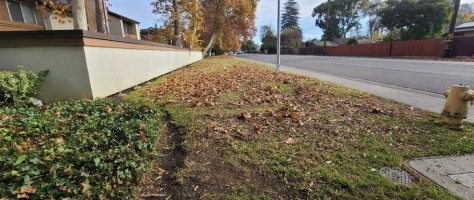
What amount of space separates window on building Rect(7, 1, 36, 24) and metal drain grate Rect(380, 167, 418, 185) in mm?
20884

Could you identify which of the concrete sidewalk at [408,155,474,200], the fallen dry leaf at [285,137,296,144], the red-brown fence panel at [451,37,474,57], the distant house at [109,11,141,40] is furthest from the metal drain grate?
the distant house at [109,11,141,40]

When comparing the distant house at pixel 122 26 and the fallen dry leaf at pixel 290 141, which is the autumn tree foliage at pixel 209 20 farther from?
the fallen dry leaf at pixel 290 141

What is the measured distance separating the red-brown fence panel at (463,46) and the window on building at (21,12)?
115ft

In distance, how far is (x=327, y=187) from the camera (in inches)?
75.0

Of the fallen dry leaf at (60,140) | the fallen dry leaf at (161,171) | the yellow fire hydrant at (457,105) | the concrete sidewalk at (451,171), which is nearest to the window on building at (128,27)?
the fallen dry leaf at (60,140)

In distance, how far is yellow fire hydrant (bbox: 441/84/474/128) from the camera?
2.99m

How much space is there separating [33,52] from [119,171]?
155 inches

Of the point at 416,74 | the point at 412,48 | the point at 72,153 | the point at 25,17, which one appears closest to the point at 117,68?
the point at 72,153

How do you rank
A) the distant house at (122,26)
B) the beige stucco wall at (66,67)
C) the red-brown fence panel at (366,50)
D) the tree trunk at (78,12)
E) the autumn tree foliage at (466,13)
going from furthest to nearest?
1. the autumn tree foliage at (466,13)
2. the red-brown fence panel at (366,50)
3. the distant house at (122,26)
4. the tree trunk at (78,12)
5. the beige stucco wall at (66,67)

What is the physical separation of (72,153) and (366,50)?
38.1 m

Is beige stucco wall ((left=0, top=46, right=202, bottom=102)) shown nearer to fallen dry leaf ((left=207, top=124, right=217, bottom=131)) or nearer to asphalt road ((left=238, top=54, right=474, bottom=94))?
fallen dry leaf ((left=207, top=124, right=217, bottom=131))

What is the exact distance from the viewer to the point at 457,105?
305 cm

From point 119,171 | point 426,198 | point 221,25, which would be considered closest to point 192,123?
point 119,171

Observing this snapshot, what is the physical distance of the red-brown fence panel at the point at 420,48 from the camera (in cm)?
2288
